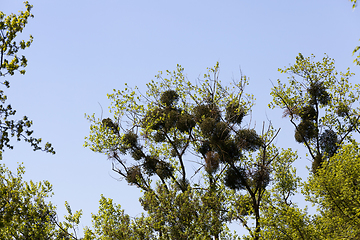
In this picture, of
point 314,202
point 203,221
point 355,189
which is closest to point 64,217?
point 203,221

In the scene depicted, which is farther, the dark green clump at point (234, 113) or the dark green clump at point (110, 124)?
the dark green clump at point (110, 124)

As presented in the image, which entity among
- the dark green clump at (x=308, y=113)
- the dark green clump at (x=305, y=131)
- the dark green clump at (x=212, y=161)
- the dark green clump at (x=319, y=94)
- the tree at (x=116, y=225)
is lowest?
the tree at (x=116, y=225)

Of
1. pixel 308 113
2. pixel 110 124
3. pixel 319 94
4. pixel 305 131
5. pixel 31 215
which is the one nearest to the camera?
pixel 31 215

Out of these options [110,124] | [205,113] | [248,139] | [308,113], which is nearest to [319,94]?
[308,113]

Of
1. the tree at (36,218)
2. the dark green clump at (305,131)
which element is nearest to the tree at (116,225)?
the tree at (36,218)

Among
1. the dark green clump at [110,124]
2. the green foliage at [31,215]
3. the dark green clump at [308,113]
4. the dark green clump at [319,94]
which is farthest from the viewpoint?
the dark green clump at [319,94]

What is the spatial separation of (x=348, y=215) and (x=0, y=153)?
576 inches

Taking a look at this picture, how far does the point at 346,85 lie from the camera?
25516 millimetres

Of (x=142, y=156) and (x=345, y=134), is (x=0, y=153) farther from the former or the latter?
(x=345, y=134)

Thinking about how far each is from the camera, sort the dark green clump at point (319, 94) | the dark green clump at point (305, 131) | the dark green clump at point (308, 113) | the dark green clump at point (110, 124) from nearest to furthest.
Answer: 1. the dark green clump at point (110, 124)
2. the dark green clump at point (305, 131)
3. the dark green clump at point (308, 113)
4. the dark green clump at point (319, 94)

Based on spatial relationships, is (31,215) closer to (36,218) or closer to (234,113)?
(36,218)

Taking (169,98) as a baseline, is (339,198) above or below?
below

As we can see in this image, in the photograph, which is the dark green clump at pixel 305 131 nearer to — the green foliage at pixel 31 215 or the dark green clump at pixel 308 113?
the dark green clump at pixel 308 113

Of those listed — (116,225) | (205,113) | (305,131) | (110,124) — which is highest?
(110,124)
